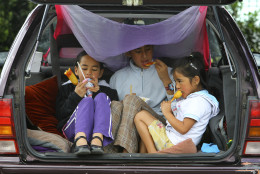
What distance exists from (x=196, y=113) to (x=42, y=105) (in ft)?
4.58

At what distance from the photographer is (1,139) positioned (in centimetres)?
282

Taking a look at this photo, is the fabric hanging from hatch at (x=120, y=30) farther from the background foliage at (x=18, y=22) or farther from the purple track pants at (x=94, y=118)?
the background foliage at (x=18, y=22)

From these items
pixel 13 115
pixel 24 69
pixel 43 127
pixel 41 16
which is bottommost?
pixel 43 127

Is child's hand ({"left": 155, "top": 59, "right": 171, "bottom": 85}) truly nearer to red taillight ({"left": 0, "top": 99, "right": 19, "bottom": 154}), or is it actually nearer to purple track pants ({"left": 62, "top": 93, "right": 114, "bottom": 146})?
purple track pants ({"left": 62, "top": 93, "right": 114, "bottom": 146})

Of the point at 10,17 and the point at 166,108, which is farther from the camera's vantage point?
the point at 10,17

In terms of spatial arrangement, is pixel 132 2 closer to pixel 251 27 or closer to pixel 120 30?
pixel 120 30

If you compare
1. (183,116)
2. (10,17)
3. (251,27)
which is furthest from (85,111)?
(251,27)

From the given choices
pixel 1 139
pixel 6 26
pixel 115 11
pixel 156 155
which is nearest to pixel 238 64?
pixel 156 155

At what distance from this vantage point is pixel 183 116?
3.31m

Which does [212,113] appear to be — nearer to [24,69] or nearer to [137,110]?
[137,110]

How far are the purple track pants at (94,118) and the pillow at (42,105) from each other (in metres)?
0.32

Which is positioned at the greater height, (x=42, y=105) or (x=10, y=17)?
(x=10, y=17)

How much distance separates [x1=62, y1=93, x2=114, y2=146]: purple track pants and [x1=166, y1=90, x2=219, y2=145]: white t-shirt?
519 mm

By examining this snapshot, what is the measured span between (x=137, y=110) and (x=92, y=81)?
0.51m
